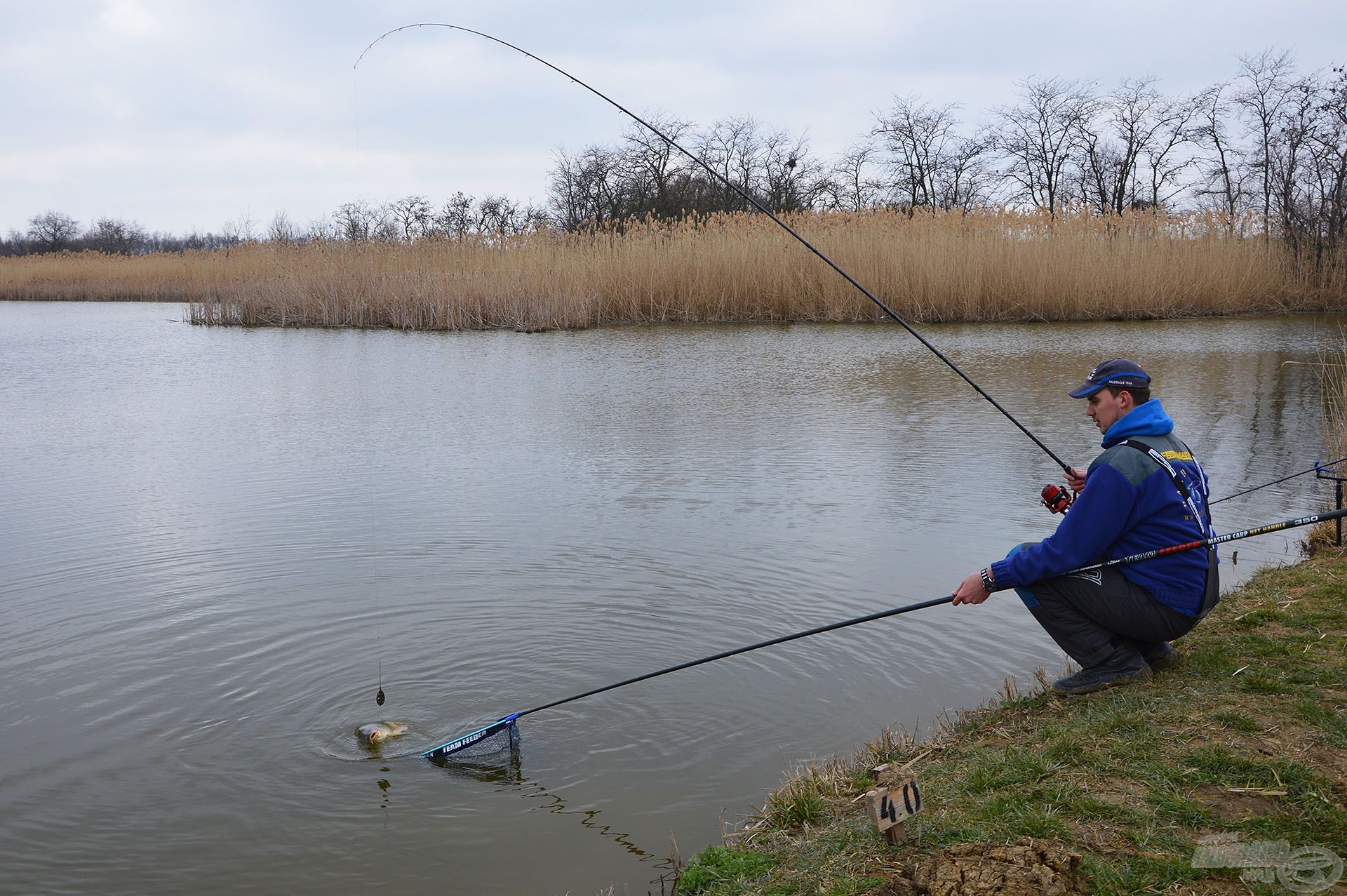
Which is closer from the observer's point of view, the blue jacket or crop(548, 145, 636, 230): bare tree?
the blue jacket

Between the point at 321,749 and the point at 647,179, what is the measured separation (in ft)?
117

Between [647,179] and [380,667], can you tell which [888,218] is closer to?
[380,667]

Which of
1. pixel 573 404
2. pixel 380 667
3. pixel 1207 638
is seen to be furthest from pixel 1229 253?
pixel 380 667

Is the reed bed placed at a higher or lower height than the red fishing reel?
higher

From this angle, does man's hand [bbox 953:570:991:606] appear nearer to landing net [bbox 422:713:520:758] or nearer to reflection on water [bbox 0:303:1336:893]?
reflection on water [bbox 0:303:1336:893]

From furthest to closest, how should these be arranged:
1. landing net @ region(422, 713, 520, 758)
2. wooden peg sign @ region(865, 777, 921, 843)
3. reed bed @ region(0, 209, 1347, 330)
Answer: reed bed @ region(0, 209, 1347, 330), landing net @ region(422, 713, 520, 758), wooden peg sign @ region(865, 777, 921, 843)

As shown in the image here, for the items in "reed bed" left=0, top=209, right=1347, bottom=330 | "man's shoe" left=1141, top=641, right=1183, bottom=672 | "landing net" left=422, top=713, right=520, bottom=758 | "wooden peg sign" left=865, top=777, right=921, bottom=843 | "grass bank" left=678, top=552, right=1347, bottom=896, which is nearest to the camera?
"grass bank" left=678, top=552, right=1347, bottom=896

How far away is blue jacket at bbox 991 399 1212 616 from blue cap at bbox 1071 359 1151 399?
0.45 feet

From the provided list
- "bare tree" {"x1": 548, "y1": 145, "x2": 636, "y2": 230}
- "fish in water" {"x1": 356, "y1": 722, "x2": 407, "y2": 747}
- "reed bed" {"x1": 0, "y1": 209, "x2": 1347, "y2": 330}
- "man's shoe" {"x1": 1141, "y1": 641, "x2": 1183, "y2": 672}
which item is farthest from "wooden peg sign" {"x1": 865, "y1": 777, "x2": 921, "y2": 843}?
"bare tree" {"x1": 548, "y1": 145, "x2": 636, "y2": 230}

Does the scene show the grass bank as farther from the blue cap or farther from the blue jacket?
the blue cap

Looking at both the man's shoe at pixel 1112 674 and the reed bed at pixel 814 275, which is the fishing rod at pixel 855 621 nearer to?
the man's shoe at pixel 1112 674

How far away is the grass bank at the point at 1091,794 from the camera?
236 centimetres

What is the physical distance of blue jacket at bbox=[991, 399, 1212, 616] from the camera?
11.5 feet

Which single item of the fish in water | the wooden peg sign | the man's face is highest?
the man's face
